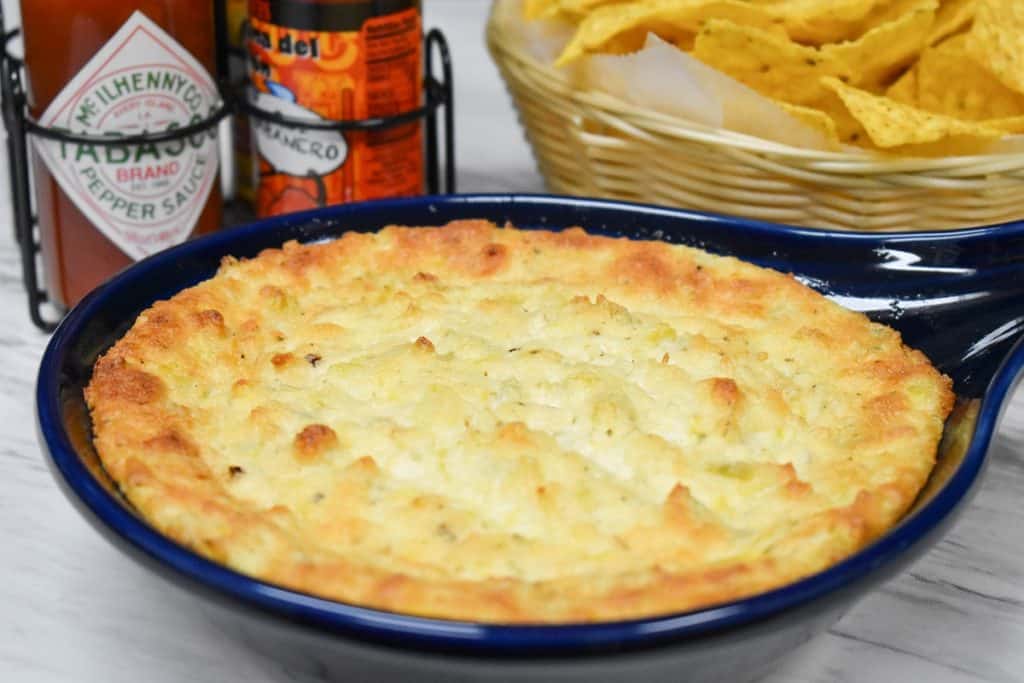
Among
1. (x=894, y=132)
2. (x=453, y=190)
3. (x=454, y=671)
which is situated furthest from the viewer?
(x=453, y=190)

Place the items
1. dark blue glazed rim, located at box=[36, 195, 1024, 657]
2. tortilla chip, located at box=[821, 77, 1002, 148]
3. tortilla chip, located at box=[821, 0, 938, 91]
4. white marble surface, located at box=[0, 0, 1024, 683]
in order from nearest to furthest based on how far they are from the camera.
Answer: dark blue glazed rim, located at box=[36, 195, 1024, 657]
white marble surface, located at box=[0, 0, 1024, 683]
tortilla chip, located at box=[821, 77, 1002, 148]
tortilla chip, located at box=[821, 0, 938, 91]

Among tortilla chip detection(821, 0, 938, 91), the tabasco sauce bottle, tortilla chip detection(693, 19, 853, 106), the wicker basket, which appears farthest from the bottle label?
tortilla chip detection(821, 0, 938, 91)

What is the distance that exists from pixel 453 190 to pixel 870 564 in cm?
110

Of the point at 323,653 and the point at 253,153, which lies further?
the point at 253,153

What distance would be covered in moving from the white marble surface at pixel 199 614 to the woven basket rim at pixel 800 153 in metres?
0.29

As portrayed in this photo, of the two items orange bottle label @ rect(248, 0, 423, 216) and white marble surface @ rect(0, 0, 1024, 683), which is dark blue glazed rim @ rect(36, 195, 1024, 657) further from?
orange bottle label @ rect(248, 0, 423, 216)

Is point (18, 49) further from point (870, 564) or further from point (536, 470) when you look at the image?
point (870, 564)

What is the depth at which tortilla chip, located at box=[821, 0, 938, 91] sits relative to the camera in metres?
1.45

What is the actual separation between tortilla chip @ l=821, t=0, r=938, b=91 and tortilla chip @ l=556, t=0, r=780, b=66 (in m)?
0.09

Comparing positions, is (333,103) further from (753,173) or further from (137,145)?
(753,173)

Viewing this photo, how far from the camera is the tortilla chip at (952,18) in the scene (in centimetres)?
152

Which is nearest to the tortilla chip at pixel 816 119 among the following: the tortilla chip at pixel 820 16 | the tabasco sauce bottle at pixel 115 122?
the tortilla chip at pixel 820 16

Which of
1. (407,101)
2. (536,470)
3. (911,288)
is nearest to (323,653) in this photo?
(536,470)

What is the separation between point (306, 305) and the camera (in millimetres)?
1173
